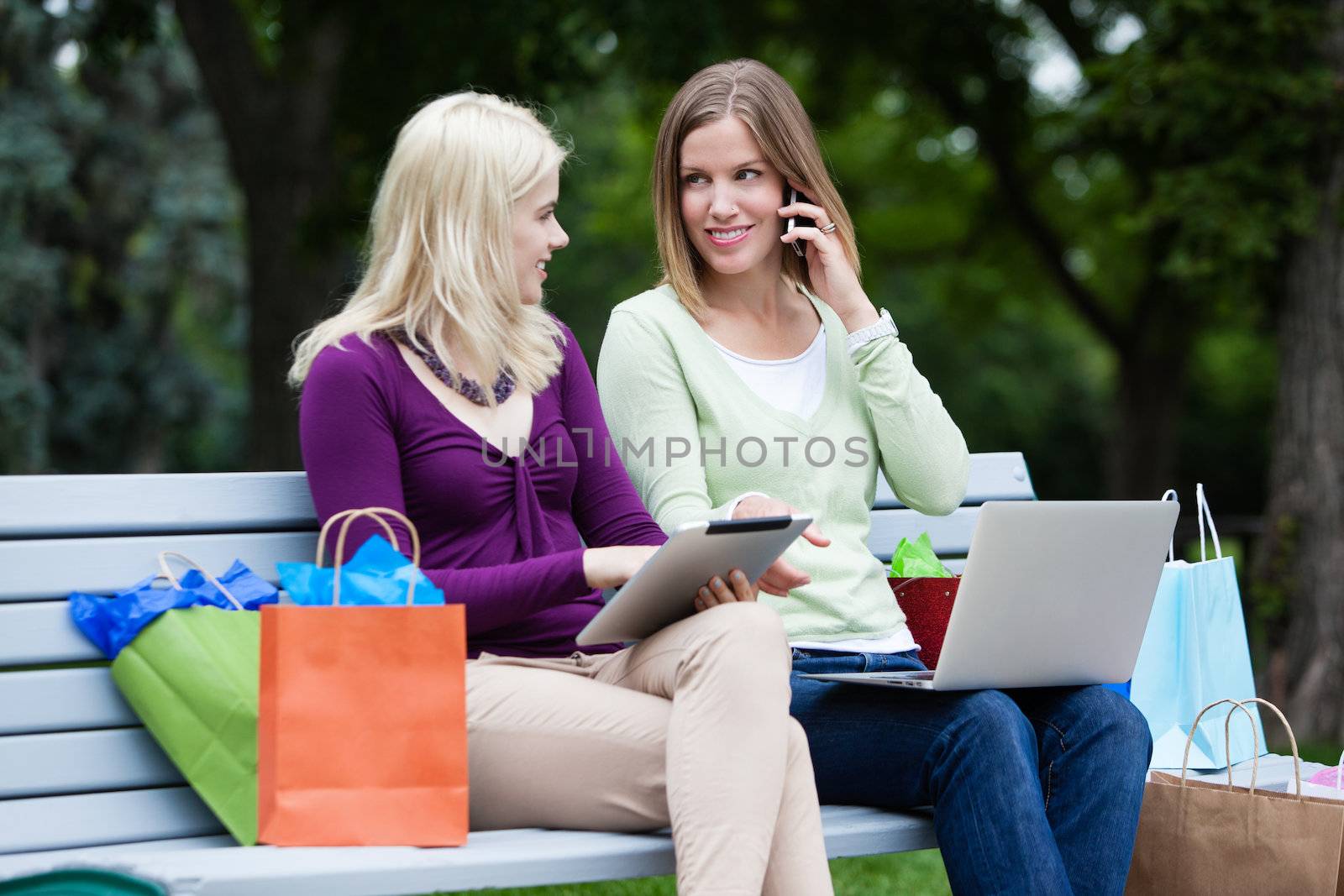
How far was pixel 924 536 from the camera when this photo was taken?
3.46 metres

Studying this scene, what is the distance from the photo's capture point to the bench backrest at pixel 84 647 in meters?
2.62

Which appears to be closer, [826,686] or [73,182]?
[826,686]

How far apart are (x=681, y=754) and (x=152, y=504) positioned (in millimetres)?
1128

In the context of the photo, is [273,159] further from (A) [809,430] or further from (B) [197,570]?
(B) [197,570]

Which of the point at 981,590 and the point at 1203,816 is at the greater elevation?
the point at 981,590

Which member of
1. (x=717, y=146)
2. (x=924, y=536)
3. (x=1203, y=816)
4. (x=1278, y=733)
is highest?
(x=717, y=146)

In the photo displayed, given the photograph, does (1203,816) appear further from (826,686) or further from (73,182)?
(73,182)

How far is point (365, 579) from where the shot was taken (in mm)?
2365

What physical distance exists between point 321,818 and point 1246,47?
5.61 m

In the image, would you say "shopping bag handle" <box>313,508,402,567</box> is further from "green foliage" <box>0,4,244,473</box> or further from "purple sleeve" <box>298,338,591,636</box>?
"green foliage" <box>0,4,244,473</box>

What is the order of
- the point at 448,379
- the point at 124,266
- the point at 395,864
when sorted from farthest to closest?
the point at 124,266, the point at 448,379, the point at 395,864

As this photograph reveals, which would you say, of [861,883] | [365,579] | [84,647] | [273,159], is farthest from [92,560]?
[273,159]

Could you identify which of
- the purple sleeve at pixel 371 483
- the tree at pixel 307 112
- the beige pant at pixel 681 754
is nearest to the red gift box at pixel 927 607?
the beige pant at pixel 681 754

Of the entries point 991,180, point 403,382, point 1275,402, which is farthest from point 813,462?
point 991,180
